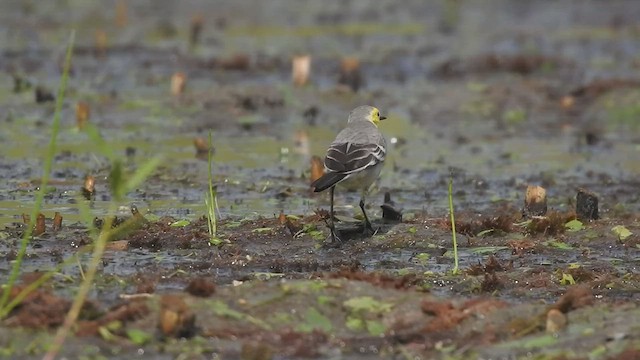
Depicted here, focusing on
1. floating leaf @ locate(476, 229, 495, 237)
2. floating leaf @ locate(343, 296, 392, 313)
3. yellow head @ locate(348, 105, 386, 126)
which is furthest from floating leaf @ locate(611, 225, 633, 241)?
floating leaf @ locate(343, 296, 392, 313)

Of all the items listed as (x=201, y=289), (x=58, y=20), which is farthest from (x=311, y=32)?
(x=201, y=289)

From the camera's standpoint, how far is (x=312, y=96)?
21.4 metres

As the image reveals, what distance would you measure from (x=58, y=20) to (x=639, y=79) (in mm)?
13522

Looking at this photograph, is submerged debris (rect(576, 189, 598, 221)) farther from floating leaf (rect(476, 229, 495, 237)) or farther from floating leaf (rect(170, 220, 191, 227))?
floating leaf (rect(170, 220, 191, 227))

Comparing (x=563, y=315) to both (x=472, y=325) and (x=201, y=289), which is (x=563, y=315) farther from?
(x=201, y=289)

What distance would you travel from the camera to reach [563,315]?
844cm

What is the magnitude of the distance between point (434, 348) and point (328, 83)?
15.2 meters

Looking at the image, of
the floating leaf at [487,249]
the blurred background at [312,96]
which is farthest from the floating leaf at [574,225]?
the blurred background at [312,96]

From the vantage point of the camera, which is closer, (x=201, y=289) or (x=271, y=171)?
(x=201, y=289)

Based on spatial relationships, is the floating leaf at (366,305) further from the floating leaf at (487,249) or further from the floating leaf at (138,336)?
the floating leaf at (487,249)

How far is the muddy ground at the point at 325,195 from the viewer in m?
8.29

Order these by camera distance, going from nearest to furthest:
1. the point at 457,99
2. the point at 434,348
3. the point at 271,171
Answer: the point at 434,348
the point at 271,171
the point at 457,99

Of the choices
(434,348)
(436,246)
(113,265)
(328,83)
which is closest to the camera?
(434,348)

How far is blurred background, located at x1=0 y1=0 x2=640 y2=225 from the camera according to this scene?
1502 cm
